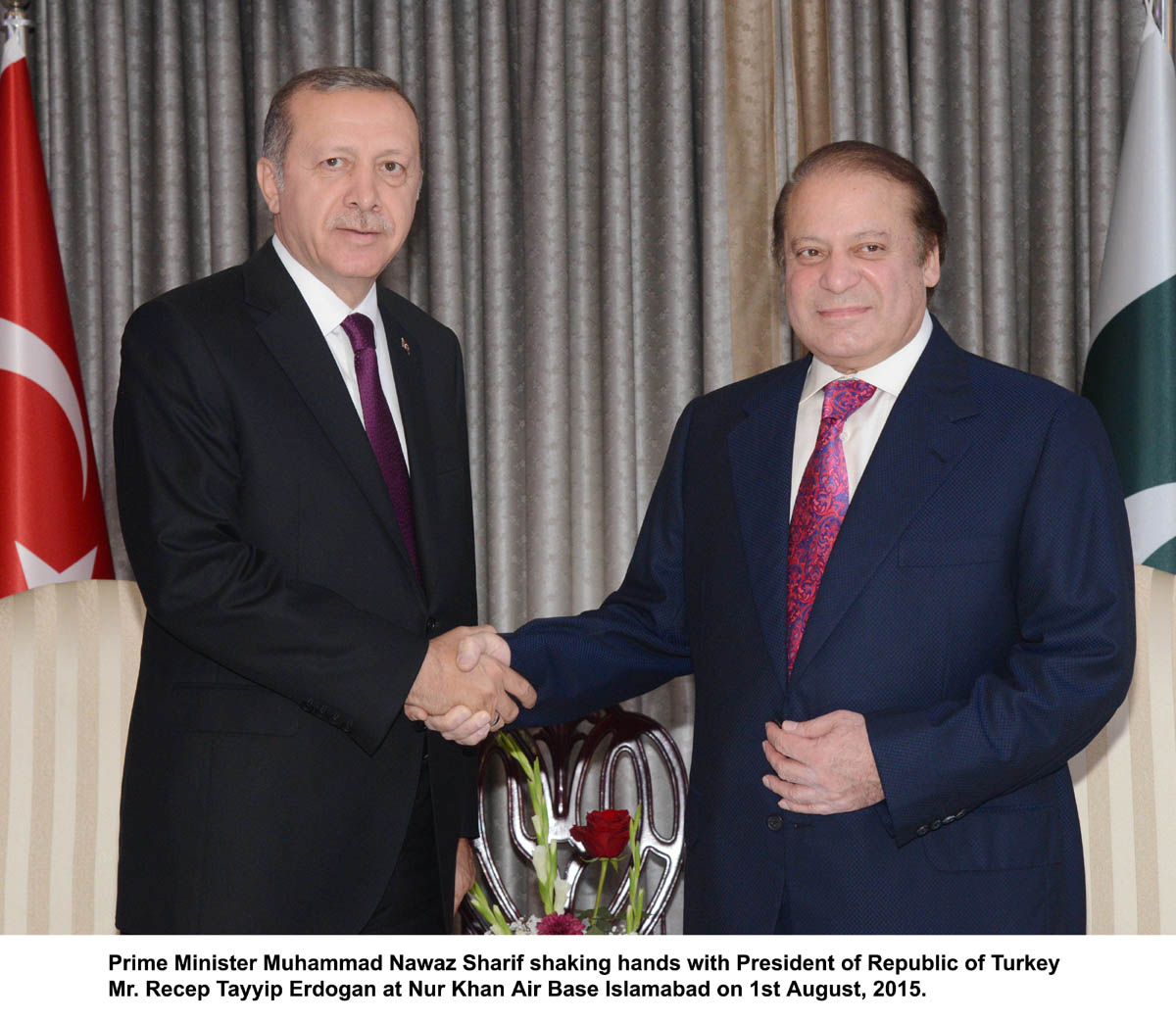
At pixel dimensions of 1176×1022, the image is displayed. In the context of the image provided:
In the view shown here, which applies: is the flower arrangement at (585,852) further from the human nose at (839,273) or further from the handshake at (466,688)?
the human nose at (839,273)

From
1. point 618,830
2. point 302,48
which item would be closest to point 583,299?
point 302,48

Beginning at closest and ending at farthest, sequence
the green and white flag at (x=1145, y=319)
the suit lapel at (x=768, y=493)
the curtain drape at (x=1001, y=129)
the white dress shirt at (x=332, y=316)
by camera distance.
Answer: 1. the suit lapel at (x=768, y=493)
2. the white dress shirt at (x=332, y=316)
3. the green and white flag at (x=1145, y=319)
4. the curtain drape at (x=1001, y=129)

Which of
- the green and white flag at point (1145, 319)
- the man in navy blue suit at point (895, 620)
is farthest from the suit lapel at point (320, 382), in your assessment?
the green and white flag at point (1145, 319)

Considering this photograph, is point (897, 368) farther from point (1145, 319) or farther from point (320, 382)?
point (1145, 319)

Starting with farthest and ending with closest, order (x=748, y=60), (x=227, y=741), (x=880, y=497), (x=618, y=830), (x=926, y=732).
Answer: (x=748, y=60), (x=618, y=830), (x=227, y=741), (x=880, y=497), (x=926, y=732)

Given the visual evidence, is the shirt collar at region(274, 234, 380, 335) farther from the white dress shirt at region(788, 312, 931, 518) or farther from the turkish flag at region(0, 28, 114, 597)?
the turkish flag at region(0, 28, 114, 597)

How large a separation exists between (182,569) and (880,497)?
1.05 m

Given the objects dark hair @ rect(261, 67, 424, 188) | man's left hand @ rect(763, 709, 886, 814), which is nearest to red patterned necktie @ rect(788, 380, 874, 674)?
man's left hand @ rect(763, 709, 886, 814)

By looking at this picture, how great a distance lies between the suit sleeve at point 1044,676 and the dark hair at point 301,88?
1257 millimetres

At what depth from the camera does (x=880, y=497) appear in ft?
6.02

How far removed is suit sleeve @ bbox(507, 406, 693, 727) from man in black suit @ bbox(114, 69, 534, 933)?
14cm

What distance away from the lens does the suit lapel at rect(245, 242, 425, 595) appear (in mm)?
2023

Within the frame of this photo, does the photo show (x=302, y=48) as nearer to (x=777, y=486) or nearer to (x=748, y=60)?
(x=748, y=60)

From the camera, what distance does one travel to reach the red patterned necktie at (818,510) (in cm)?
188
